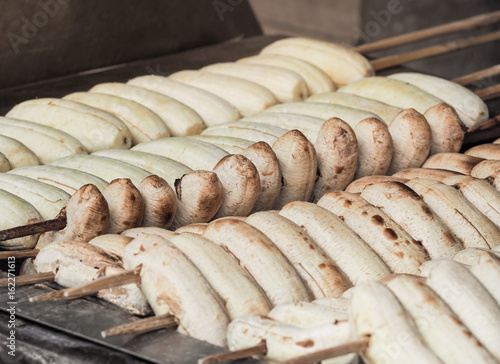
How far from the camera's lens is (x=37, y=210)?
92.3 inches

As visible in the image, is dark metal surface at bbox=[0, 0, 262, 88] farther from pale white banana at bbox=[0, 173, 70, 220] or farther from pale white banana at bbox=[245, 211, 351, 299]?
pale white banana at bbox=[245, 211, 351, 299]

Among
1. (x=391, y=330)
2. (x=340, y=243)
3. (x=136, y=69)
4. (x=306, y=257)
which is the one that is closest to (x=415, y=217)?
(x=340, y=243)

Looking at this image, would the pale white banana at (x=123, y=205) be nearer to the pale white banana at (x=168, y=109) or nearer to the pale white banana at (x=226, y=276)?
the pale white banana at (x=226, y=276)

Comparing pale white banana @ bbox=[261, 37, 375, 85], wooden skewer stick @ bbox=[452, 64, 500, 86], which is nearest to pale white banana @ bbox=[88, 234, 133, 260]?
pale white banana @ bbox=[261, 37, 375, 85]

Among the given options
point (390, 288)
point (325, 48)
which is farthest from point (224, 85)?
point (390, 288)

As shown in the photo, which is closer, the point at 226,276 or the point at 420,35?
the point at 226,276

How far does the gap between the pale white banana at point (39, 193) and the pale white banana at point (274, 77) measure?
1.61 m

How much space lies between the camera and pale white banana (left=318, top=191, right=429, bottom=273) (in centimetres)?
211

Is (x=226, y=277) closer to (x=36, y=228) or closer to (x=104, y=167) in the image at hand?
(x=36, y=228)

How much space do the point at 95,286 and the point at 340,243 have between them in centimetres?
77

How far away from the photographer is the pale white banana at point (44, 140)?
2904 mm

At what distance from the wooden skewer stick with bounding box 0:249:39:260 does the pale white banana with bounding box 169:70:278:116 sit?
163 centimetres

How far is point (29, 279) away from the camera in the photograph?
6.39ft

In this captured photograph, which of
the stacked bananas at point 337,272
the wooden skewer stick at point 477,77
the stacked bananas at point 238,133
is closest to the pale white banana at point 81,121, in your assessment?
the stacked bananas at point 238,133
